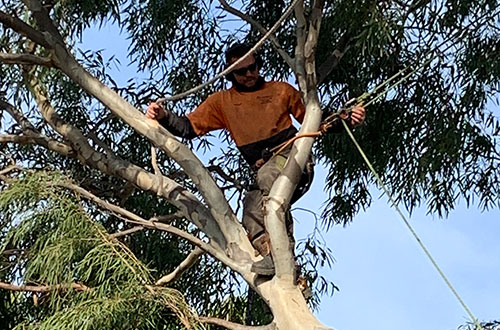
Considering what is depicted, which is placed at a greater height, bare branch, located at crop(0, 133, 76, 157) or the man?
bare branch, located at crop(0, 133, 76, 157)

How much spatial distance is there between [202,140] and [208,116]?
1441 millimetres

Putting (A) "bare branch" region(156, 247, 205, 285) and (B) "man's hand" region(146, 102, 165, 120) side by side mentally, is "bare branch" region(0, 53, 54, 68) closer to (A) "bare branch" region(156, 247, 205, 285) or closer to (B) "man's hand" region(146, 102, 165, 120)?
(B) "man's hand" region(146, 102, 165, 120)

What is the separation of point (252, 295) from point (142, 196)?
654 mm

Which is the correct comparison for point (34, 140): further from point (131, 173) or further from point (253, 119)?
point (253, 119)

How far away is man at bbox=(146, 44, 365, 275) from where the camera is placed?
3688 millimetres

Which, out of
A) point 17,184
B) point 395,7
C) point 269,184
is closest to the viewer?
point 269,184

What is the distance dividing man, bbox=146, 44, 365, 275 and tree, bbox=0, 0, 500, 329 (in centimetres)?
8

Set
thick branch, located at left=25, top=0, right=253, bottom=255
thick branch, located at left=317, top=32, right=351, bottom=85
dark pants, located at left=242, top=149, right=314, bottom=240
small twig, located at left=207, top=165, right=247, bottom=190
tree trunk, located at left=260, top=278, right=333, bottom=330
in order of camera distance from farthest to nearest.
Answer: small twig, located at left=207, top=165, right=247, bottom=190 < thick branch, located at left=317, top=32, right=351, bottom=85 < thick branch, located at left=25, top=0, right=253, bottom=255 < dark pants, located at left=242, top=149, right=314, bottom=240 < tree trunk, located at left=260, top=278, right=333, bottom=330

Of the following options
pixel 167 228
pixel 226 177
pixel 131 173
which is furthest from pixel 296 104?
pixel 226 177

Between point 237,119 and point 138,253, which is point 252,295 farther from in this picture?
point 237,119

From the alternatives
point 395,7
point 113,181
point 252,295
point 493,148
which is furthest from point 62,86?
point 493,148

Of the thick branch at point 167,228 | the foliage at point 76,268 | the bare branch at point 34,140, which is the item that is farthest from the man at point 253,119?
the bare branch at point 34,140

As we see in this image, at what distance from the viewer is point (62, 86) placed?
4914 mm

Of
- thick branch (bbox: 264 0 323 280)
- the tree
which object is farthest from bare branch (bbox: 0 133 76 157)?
thick branch (bbox: 264 0 323 280)
